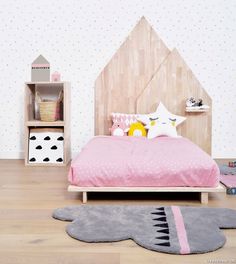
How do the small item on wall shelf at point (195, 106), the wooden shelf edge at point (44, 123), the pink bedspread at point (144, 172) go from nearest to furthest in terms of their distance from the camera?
the pink bedspread at point (144, 172) < the wooden shelf edge at point (44, 123) < the small item on wall shelf at point (195, 106)

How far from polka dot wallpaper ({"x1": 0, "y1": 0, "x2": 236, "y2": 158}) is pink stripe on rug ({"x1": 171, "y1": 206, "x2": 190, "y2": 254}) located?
7.61ft

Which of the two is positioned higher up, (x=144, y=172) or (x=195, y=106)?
(x=195, y=106)

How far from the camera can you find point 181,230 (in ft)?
6.49

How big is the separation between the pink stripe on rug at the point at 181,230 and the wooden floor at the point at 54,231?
0.05 meters

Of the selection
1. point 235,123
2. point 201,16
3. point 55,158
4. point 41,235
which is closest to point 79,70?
point 55,158

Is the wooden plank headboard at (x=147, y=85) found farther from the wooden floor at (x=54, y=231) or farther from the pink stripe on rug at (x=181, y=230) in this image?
the pink stripe on rug at (x=181, y=230)

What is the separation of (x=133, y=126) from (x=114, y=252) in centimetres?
243

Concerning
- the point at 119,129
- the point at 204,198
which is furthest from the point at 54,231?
the point at 119,129

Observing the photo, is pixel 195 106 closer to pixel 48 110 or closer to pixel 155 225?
pixel 48 110

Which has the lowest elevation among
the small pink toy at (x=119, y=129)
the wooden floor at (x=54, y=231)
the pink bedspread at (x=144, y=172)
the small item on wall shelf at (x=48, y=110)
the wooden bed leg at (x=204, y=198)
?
the wooden floor at (x=54, y=231)

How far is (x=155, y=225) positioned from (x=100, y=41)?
9.61 ft

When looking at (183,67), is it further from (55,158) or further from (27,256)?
(27,256)

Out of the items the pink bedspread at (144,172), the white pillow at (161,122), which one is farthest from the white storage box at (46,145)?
the pink bedspread at (144,172)

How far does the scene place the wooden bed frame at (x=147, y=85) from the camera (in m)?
4.39
